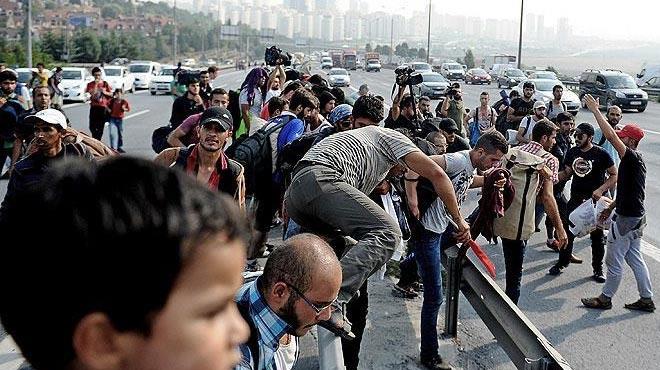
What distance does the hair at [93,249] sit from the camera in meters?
0.89

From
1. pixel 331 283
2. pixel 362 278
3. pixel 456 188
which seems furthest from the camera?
pixel 456 188

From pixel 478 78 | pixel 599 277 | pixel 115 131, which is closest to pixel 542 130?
pixel 599 277

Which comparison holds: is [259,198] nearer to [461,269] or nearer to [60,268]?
[461,269]

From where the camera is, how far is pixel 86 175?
94cm

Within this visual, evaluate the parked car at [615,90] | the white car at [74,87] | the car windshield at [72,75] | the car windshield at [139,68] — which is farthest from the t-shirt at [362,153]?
the car windshield at [139,68]

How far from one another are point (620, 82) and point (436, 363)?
31.6 metres

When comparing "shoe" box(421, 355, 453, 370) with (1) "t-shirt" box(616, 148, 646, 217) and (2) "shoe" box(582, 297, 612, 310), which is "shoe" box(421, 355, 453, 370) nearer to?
(2) "shoe" box(582, 297, 612, 310)

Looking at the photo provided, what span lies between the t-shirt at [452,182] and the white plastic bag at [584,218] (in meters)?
2.69

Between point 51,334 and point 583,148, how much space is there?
25.3 ft

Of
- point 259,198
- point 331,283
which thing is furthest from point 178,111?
point 331,283

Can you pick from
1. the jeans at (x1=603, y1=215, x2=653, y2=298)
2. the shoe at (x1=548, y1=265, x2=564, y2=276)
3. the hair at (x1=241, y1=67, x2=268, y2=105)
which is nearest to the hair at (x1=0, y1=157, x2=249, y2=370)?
the jeans at (x1=603, y1=215, x2=653, y2=298)

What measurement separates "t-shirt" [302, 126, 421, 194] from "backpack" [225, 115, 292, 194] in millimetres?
2048

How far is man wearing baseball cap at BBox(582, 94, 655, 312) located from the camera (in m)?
6.57

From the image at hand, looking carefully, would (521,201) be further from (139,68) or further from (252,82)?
(139,68)
